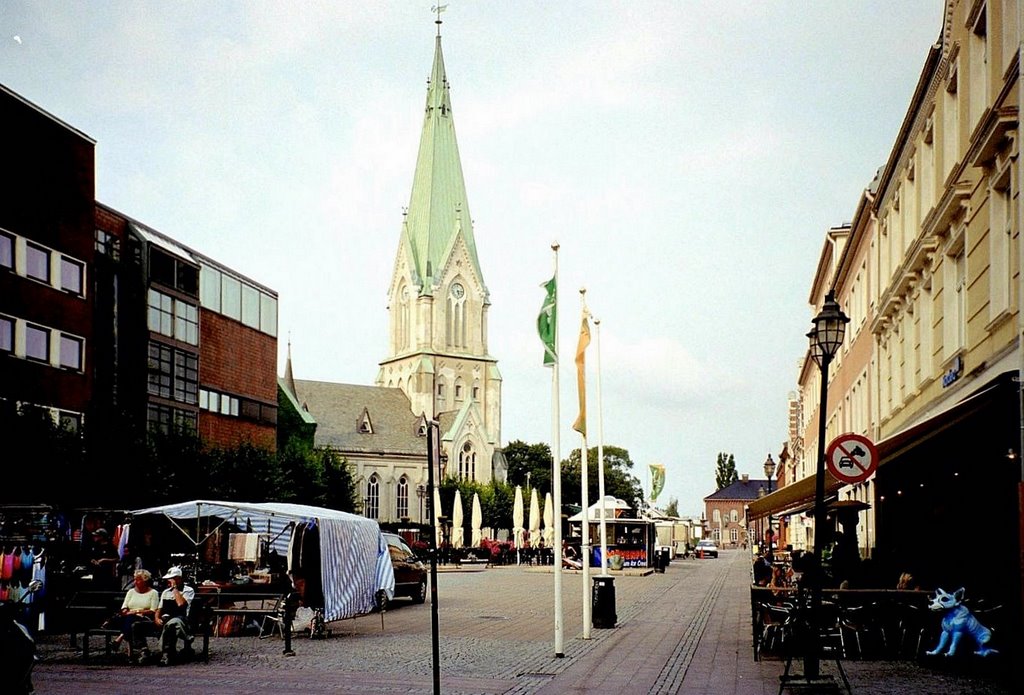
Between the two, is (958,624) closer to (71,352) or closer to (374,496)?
(71,352)

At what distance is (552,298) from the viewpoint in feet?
67.6

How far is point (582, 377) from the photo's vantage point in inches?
851

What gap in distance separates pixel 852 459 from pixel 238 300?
50350 mm

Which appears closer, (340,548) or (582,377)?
(582,377)

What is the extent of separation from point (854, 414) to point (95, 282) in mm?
28157

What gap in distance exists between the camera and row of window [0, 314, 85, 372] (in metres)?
39.5

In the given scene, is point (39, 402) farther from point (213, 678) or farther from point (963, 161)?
point (963, 161)

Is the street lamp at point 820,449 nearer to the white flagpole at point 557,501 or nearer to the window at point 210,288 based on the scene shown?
the white flagpole at point 557,501

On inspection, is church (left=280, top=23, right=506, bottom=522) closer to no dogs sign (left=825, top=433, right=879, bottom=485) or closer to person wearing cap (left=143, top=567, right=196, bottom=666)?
person wearing cap (left=143, top=567, right=196, bottom=666)

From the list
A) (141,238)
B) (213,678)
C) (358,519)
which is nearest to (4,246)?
(141,238)

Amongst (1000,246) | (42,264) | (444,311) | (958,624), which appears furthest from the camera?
(444,311)

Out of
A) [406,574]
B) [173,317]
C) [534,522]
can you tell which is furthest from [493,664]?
[534,522]

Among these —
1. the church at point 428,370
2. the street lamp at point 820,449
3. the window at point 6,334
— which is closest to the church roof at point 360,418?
the church at point 428,370

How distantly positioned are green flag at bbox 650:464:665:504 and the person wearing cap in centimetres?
4816
